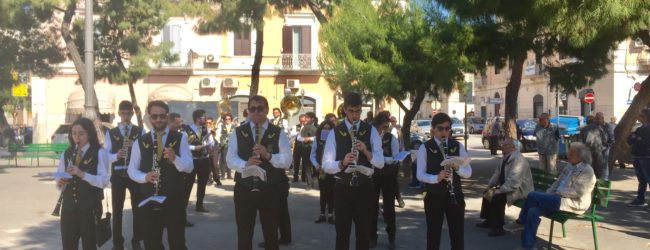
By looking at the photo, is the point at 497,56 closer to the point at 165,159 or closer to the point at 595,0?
the point at 595,0

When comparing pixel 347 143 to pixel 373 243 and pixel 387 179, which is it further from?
pixel 387 179

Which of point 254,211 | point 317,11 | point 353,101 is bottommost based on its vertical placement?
point 254,211

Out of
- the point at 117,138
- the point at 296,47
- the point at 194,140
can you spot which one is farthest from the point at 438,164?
the point at 296,47

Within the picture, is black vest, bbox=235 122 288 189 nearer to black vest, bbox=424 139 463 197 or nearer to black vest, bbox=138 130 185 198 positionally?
black vest, bbox=138 130 185 198

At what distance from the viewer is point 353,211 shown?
19.7 feet

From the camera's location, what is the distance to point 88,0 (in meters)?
11.5

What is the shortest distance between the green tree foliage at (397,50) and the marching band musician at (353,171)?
288 inches

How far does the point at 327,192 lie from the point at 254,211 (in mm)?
3506

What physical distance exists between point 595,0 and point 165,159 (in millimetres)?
6024

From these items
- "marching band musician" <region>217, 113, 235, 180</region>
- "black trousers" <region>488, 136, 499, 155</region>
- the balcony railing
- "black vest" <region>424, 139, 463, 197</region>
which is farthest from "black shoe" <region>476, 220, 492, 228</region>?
the balcony railing

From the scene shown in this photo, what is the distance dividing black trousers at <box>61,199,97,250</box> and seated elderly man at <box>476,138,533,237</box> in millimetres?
5096

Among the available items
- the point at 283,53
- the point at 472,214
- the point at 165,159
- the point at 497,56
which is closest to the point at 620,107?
the point at 283,53

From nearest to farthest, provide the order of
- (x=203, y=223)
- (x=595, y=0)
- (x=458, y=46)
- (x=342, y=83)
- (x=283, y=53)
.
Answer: (x=595, y=0), (x=203, y=223), (x=458, y=46), (x=342, y=83), (x=283, y=53)

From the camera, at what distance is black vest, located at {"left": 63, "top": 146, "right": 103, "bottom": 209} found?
558 cm
